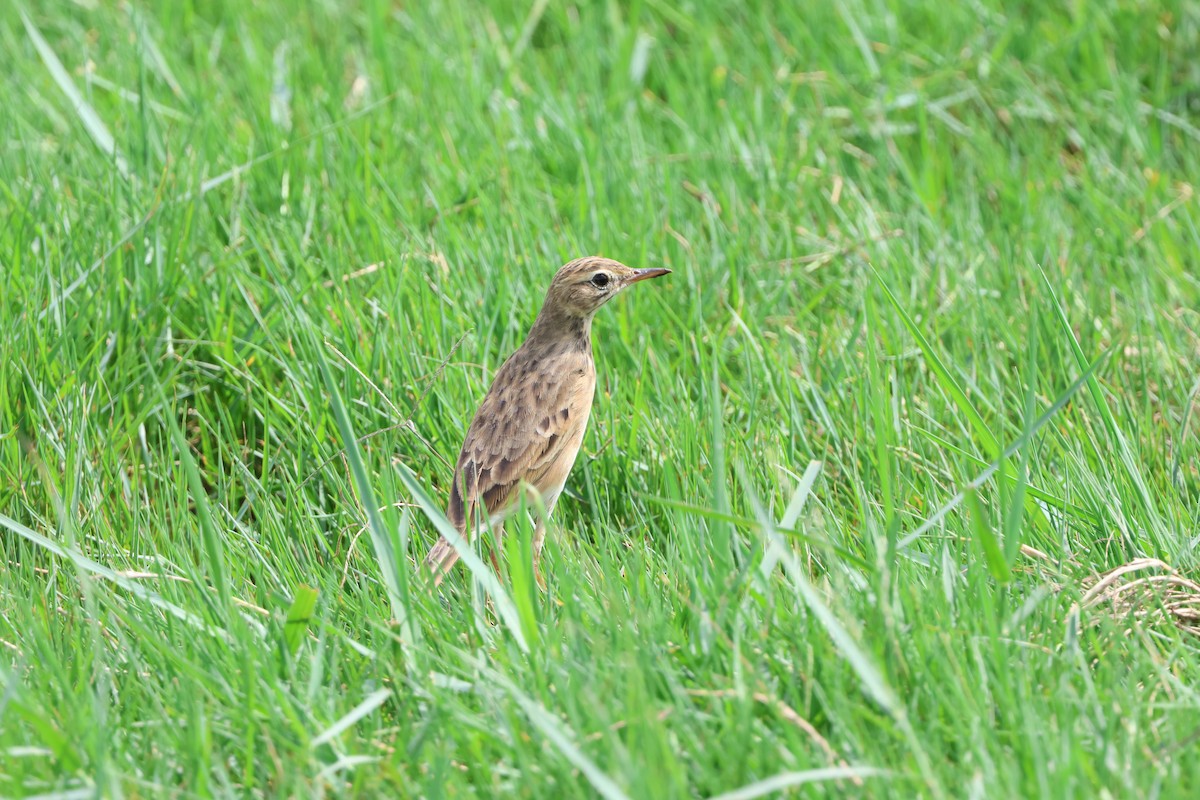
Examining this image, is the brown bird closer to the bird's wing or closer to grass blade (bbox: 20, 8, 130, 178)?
the bird's wing

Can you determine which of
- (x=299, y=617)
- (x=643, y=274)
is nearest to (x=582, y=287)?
(x=643, y=274)

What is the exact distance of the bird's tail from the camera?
3887 mm

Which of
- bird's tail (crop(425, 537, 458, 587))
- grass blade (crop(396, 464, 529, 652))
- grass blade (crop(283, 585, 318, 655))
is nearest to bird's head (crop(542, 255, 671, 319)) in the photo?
bird's tail (crop(425, 537, 458, 587))

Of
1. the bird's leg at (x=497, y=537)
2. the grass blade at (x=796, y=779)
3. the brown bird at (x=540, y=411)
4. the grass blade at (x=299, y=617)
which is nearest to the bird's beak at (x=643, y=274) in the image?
the brown bird at (x=540, y=411)

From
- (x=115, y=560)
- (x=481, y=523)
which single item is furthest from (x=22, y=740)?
(x=481, y=523)

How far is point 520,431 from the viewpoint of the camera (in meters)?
4.49

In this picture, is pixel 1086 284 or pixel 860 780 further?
pixel 1086 284

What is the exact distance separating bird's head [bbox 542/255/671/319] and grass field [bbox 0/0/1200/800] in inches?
14.4

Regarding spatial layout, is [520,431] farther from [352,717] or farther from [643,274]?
[352,717]

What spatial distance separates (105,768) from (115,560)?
4.45 feet

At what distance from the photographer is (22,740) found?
3125mm

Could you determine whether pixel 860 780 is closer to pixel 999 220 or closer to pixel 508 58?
pixel 999 220

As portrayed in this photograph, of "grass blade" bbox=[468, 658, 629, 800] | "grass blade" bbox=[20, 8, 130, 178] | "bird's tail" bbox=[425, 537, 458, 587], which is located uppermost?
"grass blade" bbox=[20, 8, 130, 178]

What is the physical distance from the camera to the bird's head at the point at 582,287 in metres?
4.81
